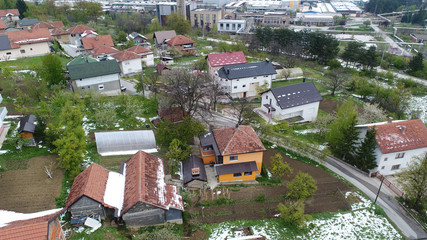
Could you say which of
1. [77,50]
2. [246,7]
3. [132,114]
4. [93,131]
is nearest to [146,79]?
[132,114]

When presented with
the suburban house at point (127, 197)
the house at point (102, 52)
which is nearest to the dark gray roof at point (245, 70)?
the house at point (102, 52)

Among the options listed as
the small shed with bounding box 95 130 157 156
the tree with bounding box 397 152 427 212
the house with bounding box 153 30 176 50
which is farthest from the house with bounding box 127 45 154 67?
the tree with bounding box 397 152 427 212

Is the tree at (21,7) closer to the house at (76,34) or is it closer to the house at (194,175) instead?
the house at (76,34)

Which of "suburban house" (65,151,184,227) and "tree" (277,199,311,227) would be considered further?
"tree" (277,199,311,227)

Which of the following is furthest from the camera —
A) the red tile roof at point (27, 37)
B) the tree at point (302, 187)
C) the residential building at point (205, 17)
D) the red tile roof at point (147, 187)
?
the residential building at point (205, 17)

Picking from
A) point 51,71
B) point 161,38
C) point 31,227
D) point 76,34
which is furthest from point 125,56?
point 31,227

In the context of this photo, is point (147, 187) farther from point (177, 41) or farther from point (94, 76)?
point (177, 41)

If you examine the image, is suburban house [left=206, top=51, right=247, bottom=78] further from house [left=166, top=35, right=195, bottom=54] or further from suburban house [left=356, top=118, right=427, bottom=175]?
suburban house [left=356, top=118, right=427, bottom=175]
